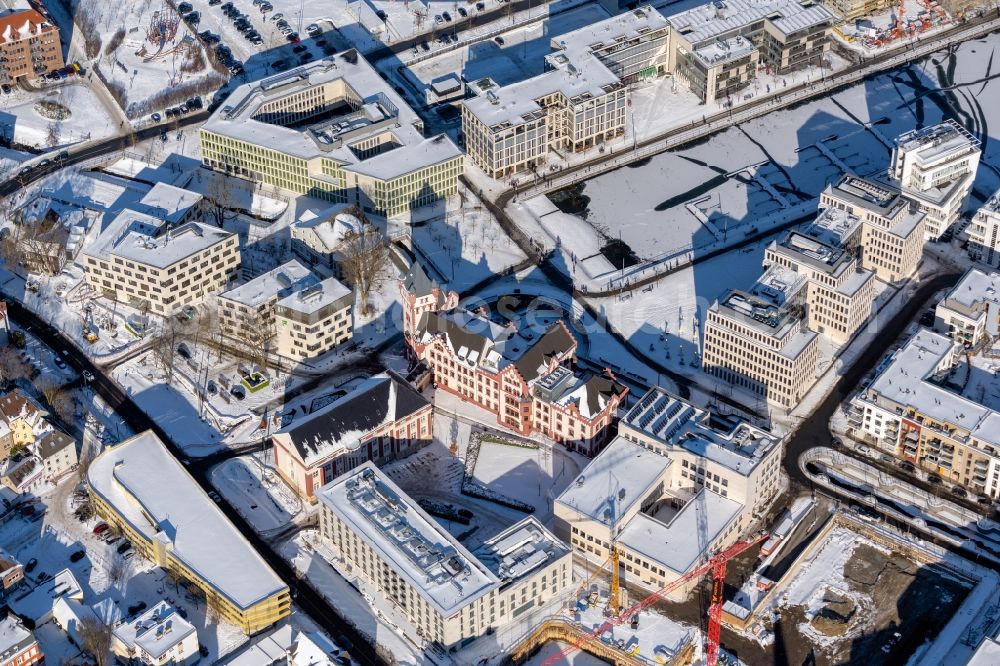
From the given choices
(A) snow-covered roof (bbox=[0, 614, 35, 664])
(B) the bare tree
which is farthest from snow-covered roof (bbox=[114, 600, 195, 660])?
(A) snow-covered roof (bbox=[0, 614, 35, 664])

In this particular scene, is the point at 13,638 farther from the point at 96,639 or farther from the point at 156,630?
the point at 156,630

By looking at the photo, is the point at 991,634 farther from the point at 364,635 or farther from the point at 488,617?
the point at 364,635

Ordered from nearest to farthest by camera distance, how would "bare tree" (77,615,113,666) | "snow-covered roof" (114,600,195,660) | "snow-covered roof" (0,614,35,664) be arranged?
"snow-covered roof" (0,614,35,664), "snow-covered roof" (114,600,195,660), "bare tree" (77,615,113,666)

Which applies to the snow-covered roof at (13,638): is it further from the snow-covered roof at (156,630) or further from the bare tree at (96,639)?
the snow-covered roof at (156,630)

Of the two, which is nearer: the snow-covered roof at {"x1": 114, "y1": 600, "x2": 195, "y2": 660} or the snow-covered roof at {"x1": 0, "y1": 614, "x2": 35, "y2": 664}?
the snow-covered roof at {"x1": 0, "y1": 614, "x2": 35, "y2": 664}

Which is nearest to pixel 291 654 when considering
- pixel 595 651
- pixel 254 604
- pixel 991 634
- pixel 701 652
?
pixel 254 604

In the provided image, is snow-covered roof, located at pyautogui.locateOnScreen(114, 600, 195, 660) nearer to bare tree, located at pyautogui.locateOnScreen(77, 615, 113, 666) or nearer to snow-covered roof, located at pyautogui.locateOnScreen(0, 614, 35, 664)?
bare tree, located at pyautogui.locateOnScreen(77, 615, 113, 666)
